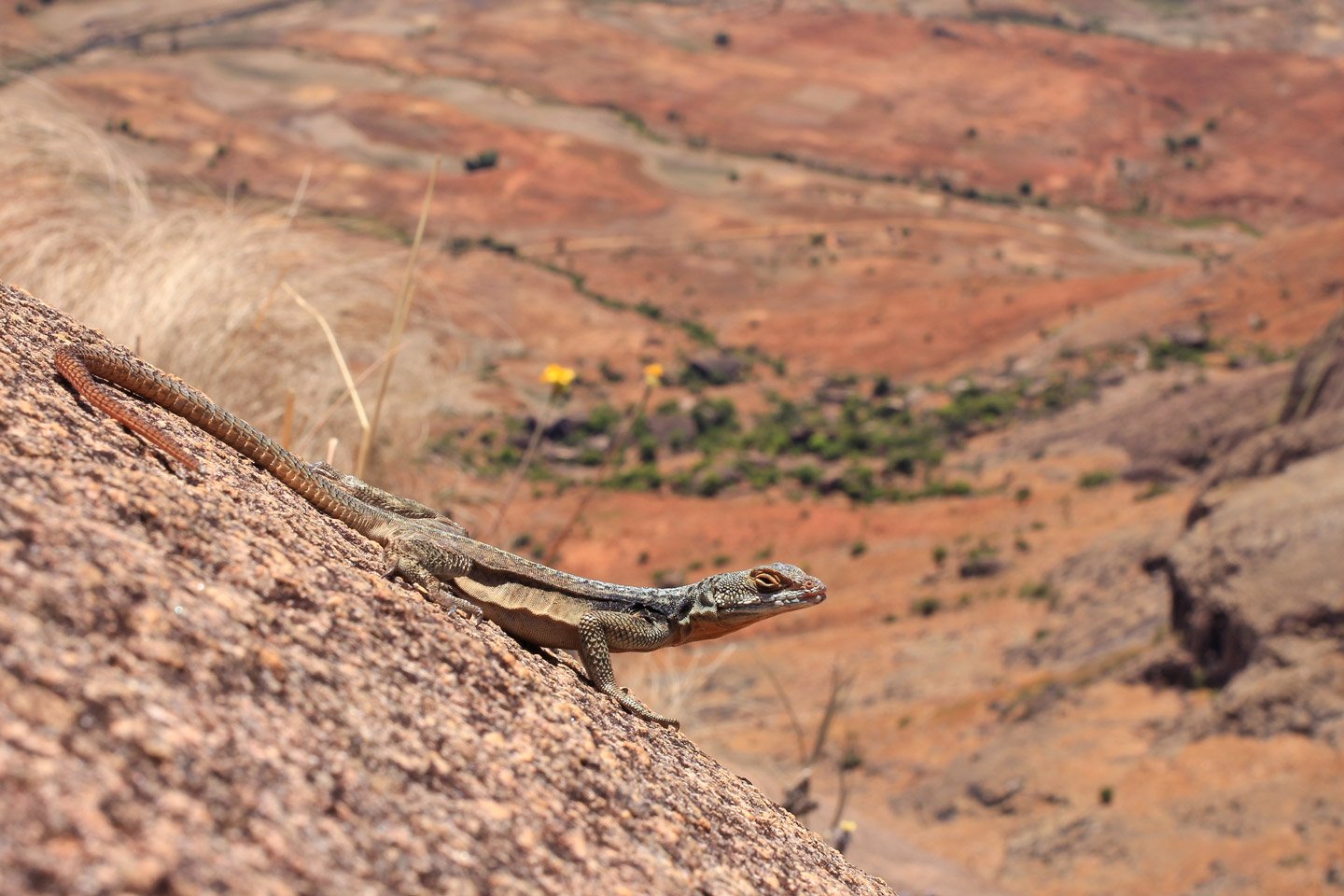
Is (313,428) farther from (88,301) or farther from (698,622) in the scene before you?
(698,622)

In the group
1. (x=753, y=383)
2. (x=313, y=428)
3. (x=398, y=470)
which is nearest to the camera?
(x=313, y=428)

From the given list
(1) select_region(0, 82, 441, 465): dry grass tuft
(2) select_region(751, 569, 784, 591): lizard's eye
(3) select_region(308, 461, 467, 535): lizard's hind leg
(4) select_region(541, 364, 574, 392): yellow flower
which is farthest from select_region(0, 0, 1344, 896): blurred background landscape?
(2) select_region(751, 569, 784, 591): lizard's eye

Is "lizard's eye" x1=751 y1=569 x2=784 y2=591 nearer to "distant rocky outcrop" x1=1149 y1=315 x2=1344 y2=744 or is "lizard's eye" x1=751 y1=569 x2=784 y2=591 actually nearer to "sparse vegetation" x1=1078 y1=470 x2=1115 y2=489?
"distant rocky outcrop" x1=1149 y1=315 x2=1344 y2=744

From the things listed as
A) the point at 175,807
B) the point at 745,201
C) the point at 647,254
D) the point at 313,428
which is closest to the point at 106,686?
the point at 175,807

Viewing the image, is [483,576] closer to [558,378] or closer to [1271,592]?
[558,378]

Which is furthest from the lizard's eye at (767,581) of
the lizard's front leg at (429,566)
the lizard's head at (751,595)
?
the lizard's front leg at (429,566)

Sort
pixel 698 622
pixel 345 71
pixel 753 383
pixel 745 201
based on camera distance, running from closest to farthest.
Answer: pixel 698 622
pixel 753 383
pixel 745 201
pixel 345 71

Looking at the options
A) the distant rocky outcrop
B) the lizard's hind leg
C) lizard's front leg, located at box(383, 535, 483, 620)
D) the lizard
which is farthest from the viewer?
the distant rocky outcrop

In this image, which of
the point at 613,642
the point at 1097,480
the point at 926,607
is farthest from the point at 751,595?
the point at 1097,480
